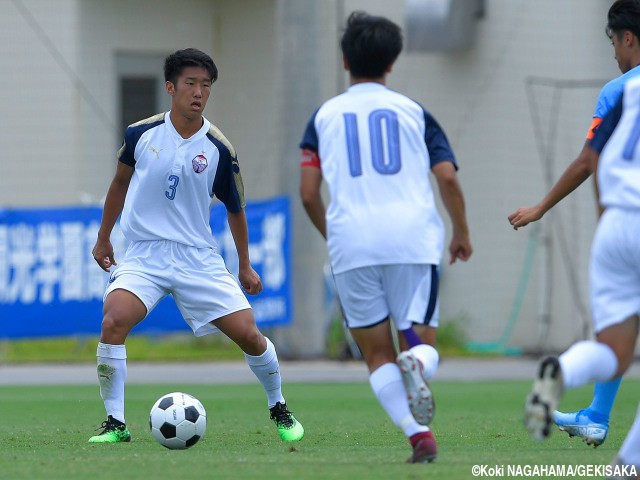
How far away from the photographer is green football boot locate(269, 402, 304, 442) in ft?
26.5

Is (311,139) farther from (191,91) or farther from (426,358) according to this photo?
(191,91)

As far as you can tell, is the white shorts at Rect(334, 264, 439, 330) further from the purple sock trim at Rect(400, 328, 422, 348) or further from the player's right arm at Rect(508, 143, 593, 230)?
the player's right arm at Rect(508, 143, 593, 230)

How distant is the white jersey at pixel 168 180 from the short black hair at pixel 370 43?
1.93 meters

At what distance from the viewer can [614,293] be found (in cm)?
543

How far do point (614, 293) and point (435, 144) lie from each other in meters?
1.30

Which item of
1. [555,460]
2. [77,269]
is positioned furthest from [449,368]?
[555,460]

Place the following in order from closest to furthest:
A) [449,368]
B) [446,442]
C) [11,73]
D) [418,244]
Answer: [418,244] → [446,442] → [449,368] → [11,73]

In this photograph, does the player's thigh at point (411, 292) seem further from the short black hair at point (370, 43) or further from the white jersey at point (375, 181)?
the short black hair at point (370, 43)

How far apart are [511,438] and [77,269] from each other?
9.94 m

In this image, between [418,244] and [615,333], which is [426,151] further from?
[615,333]

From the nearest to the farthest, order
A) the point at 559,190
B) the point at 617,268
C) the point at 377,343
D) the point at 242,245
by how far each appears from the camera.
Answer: the point at 617,268
the point at 377,343
the point at 559,190
the point at 242,245

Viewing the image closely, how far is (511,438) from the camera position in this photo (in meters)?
8.12

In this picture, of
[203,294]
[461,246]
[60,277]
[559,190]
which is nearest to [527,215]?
[559,190]

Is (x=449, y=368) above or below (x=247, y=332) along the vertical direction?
below
